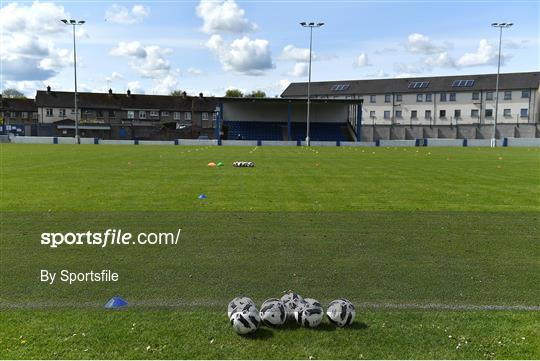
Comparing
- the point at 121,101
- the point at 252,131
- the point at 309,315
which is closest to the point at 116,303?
the point at 309,315

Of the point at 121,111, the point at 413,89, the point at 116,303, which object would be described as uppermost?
the point at 413,89

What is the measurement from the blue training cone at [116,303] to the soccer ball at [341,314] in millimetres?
2311

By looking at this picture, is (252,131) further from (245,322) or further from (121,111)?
(245,322)

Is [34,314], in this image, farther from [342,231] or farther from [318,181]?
[318,181]

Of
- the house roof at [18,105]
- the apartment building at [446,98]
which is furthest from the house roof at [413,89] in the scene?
the house roof at [18,105]

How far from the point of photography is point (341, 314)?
4.77 m

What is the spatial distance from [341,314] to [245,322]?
3.23 ft

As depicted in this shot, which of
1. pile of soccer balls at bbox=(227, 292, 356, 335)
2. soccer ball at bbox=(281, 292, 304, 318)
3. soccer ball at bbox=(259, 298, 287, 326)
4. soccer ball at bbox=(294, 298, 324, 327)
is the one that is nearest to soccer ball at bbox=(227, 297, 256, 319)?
pile of soccer balls at bbox=(227, 292, 356, 335)

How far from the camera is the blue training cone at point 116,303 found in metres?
5.25

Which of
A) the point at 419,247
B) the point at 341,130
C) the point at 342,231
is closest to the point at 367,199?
the point at 342,231

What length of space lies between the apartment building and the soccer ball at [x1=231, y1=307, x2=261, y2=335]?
8596 cm

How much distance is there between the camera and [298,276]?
639 centimetres

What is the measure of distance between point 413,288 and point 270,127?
67.8 m

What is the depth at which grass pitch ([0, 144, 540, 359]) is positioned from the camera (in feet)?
14.5
